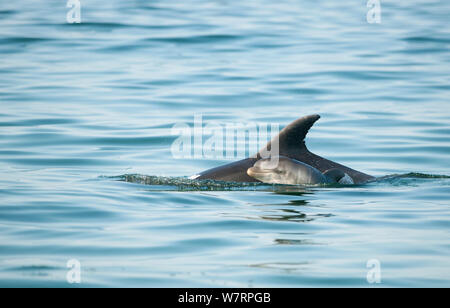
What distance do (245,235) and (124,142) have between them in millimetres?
6690

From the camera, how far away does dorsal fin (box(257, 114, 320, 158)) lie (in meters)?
11.0

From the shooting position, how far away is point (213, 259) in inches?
323

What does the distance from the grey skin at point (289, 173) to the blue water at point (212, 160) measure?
143mm

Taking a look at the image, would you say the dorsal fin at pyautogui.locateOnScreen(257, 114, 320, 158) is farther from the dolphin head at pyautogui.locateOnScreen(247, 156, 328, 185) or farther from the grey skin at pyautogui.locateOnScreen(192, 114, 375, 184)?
the dolphin head at pyautogui.locateOnScreen(247, 156, 328, 185)

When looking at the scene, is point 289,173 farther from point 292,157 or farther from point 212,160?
point 212,160

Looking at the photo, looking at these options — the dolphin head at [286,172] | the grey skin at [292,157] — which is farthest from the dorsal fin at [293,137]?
the dolphin head at [286,172]

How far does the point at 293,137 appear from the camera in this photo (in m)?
11.1

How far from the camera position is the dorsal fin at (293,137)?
433 inches

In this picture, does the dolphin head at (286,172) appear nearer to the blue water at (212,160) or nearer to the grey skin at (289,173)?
the grey skin at (289,173)

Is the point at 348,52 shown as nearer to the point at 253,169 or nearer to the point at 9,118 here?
the point at 9,118

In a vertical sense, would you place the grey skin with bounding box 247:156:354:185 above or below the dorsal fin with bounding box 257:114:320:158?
below

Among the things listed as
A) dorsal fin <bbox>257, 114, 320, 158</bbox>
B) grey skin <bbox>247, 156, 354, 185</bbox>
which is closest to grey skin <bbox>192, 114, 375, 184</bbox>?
dorsal fin <bbox>257, 114, 320, 158</bbox>
